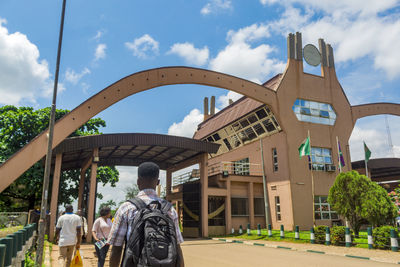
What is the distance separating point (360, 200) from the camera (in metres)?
16.3

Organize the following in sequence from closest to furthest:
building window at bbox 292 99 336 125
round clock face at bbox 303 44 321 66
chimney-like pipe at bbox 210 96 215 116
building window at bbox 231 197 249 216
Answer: building window at bbox 231 197 249 216, building window at bbox 292 99 336 125, round clock face at bbox 303 44 321 66, chimney-like pipe at bbox 210 96 215 116

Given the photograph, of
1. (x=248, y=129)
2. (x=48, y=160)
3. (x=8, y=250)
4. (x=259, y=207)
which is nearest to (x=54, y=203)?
(x=48, y=160)

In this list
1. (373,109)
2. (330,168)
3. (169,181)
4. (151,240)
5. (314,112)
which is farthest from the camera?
(373,109)

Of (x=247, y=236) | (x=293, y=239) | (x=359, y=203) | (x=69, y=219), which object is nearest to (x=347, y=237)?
(x=359, y=203)

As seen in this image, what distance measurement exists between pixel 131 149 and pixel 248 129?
35.1ft

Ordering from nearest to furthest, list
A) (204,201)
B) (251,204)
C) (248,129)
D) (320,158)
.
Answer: (204,201)
(251,204)
(320,158)
(248,129)

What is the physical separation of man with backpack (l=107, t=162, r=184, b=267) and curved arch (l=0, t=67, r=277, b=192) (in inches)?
611

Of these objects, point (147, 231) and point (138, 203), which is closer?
point (147, 231)

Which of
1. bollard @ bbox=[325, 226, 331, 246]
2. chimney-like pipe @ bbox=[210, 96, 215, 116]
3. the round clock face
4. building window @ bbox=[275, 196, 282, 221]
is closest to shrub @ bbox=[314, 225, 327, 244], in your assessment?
bollard @ bbox=[325, 226, 331, 246]

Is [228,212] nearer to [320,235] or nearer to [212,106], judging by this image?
[320,235]

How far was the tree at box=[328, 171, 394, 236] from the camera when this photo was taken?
15766 millimetres

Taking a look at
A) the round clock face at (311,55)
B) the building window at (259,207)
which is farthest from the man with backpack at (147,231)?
the round clock face at (311,55)

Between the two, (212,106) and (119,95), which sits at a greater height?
(212,106)

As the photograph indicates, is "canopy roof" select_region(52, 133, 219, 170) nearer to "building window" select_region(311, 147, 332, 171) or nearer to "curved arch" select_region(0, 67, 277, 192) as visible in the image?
"curved arch" select_region(0, 67, 277, 192)
